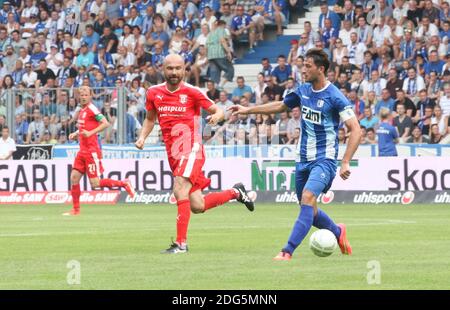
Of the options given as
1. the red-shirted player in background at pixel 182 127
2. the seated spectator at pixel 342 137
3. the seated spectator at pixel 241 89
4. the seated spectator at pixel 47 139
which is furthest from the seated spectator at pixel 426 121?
the red-shirted player in background at pixel 182 127

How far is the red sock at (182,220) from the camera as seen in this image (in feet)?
49.2

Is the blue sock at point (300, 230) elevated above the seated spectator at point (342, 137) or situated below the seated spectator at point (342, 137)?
above

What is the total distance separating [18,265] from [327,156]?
152 inches

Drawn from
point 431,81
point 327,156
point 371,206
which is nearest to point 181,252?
point 327,156

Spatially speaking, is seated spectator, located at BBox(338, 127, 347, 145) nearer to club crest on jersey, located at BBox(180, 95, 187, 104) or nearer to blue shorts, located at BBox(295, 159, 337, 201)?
club crest on jersey, located at BBox(180, 95, 187, 104)

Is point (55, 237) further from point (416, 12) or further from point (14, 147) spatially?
point (416, 12)

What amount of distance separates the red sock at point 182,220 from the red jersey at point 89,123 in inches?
430

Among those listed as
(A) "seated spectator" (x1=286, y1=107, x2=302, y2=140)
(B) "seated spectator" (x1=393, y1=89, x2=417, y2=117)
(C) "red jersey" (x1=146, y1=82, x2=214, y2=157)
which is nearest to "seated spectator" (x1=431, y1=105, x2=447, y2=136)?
(B) "seated spectator" (x1=393, y1=89, x2=417, y2=117)

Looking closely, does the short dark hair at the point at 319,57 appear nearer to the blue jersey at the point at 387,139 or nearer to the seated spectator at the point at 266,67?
the blue jersey at the point at 387,139

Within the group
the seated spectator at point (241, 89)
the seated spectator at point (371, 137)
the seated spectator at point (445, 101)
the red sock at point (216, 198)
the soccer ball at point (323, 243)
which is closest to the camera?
the soccer ball at point (323, 243)

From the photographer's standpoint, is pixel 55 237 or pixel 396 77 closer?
pixel 55 237

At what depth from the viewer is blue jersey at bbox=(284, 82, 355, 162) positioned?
1409 centimetres

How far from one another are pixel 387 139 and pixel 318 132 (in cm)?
1571

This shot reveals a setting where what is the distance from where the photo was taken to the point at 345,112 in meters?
14.0
